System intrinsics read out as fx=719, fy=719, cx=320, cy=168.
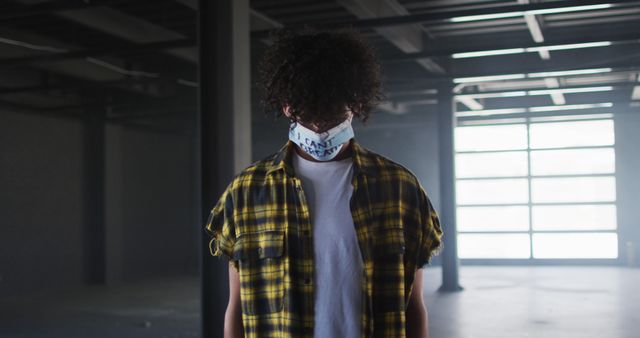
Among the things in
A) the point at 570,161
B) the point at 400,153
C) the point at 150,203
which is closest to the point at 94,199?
the point at 150,203

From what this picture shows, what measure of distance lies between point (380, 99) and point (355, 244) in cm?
27

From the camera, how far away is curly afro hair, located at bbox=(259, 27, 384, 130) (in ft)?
3.71

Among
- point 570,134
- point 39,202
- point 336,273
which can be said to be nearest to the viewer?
point 336,273

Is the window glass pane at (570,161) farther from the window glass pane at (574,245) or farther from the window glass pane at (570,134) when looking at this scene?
the window glass pane at (574,245)

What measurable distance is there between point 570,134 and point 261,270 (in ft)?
25.8

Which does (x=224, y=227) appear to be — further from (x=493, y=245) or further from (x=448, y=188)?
(x=493, y=245)

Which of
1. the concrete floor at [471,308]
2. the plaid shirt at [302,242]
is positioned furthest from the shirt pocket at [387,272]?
the concrete floor at [471,308]

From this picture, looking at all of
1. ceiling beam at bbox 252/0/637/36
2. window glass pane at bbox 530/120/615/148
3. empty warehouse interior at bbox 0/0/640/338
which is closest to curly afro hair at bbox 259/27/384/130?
ceiling beam at bbox 252/0/637/36

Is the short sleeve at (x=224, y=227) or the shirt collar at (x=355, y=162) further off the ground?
the shirt collar at (x=355, y=162)

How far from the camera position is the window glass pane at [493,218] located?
9.10 m

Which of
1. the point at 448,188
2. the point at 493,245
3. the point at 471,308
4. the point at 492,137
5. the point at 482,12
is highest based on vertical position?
the point at 482,12

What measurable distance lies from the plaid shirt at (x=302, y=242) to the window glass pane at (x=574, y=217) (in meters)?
8.41

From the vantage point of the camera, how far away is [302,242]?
1115 mm

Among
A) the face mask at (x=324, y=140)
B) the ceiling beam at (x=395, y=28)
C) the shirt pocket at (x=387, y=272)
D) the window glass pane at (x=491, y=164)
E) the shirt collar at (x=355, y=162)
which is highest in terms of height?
the ceiling beam at (x=395, y=28)
